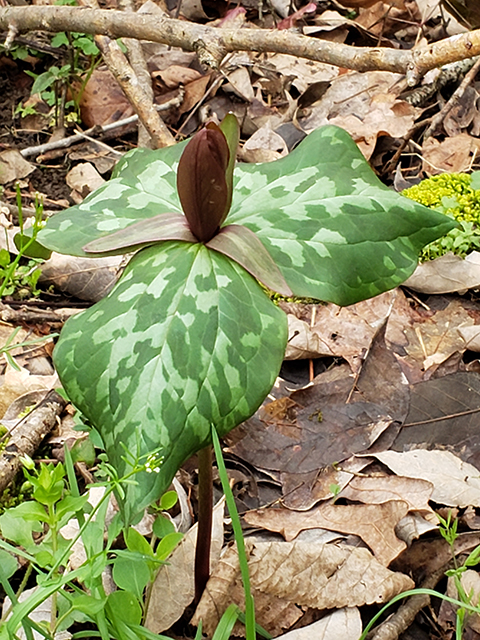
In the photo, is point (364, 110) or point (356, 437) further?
point (364, 110)

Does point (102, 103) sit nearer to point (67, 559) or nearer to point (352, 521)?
point (352, 521)

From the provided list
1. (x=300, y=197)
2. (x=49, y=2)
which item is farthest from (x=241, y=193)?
(x=49, y=2)

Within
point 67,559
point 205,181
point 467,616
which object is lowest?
point 467,616

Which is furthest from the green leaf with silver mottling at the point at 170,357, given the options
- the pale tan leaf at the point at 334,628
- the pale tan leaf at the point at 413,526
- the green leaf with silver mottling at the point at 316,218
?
the pale tan leaf at the point at 413,526

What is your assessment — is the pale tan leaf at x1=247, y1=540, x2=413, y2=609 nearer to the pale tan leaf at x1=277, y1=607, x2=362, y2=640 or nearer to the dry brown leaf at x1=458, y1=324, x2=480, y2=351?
the pale tan leaf at x1=277, y1=607, x2=362, y2=640

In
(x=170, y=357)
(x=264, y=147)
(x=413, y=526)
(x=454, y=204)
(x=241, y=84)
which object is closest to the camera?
(x=170, y=357)

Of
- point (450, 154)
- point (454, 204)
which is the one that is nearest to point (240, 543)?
point (454, 204)

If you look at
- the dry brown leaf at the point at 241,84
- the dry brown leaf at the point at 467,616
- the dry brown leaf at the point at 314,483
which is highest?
the dry brown leaf at the point at 241,84

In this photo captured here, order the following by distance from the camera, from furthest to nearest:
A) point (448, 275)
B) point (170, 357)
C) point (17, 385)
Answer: point (448, 275)
point (17, 385)
point (170, 357)

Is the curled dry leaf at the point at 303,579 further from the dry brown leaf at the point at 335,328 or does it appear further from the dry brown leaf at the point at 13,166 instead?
the dry brown leaf at the point at 13,166

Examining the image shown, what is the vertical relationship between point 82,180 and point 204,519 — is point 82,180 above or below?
below
